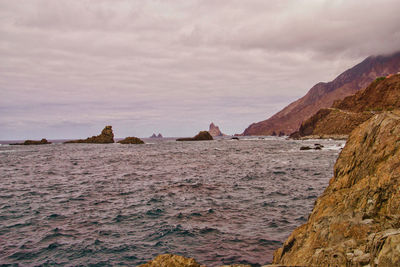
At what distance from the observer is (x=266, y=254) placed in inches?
457

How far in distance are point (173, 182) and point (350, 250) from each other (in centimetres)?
2425

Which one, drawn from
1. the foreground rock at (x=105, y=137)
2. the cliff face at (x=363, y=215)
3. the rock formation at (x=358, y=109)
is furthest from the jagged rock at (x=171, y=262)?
the foreground rock at (x=105, y=137)

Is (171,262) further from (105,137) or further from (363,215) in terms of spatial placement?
(105,137)

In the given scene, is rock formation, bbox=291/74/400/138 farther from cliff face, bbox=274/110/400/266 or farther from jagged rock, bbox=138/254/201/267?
jagged rock, bbox=138/254/201/267

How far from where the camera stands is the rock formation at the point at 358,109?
141375 mm

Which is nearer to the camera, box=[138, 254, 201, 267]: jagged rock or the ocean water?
box=[138, 254, 201, 267]: jagged rock

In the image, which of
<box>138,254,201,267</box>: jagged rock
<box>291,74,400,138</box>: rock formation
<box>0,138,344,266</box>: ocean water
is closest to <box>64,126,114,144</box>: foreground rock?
<box>291,74,400,138</box>: rock formation

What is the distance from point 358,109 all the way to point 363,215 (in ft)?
604

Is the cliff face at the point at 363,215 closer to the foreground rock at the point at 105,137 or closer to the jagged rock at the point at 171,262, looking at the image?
the jagged rock at the point at 171,262

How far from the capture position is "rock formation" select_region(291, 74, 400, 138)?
464 ft

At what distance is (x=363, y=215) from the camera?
275 inches

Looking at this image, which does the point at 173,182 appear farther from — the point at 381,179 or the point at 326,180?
the point at 381,179

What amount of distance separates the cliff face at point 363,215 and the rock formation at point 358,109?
479ft

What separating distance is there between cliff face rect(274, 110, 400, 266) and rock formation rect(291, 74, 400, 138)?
146 metres
